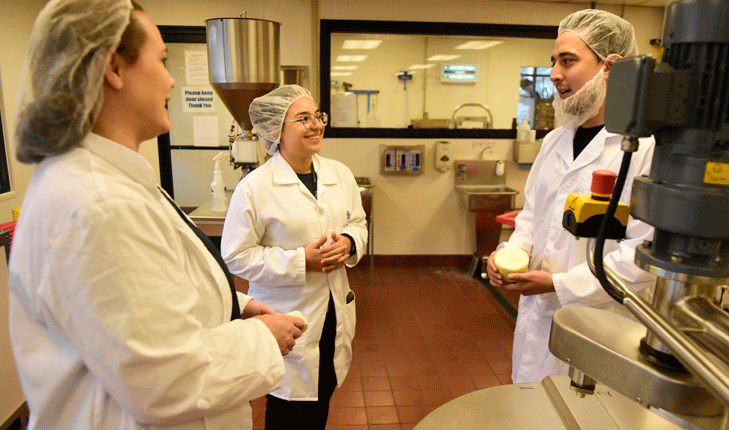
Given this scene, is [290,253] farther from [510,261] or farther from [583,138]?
[583,138]

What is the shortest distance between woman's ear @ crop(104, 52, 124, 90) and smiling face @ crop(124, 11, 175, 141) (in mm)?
12

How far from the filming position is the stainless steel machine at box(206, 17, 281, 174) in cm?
243

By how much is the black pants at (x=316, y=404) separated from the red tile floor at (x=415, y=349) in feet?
1.67

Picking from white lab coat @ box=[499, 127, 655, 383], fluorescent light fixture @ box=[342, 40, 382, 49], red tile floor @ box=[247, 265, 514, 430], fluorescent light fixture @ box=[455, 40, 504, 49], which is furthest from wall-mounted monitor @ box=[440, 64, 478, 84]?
white lab coat @ box=[499, 127, 655, 383]

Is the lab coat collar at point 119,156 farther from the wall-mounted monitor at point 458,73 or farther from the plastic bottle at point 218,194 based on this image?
the wall-mounted monitor at point 458,73

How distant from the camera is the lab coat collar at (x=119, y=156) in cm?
76

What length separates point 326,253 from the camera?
1691 millimetres

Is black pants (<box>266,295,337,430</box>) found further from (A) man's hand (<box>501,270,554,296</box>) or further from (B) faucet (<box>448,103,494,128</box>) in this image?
(B) faucet (<box>448,103,494,128</box>)

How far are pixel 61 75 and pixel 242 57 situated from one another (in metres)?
1.86

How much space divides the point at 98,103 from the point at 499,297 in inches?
138

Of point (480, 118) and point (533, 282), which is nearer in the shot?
point (533, 282)

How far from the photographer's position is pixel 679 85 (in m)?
0.48

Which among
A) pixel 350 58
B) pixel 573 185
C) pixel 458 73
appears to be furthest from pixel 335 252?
pixel 458 73

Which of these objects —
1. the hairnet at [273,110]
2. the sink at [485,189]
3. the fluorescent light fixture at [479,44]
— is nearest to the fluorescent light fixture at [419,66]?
the fluorescent light fixture at [479,44]
